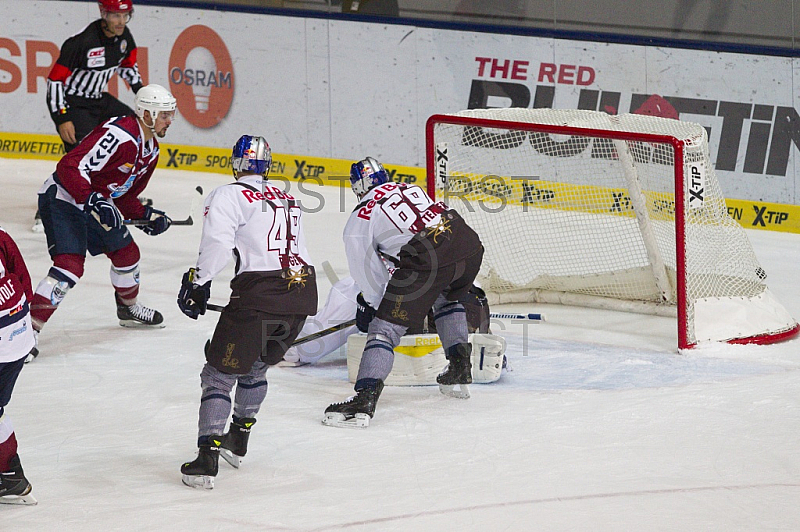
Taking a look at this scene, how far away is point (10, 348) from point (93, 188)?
1.81 m

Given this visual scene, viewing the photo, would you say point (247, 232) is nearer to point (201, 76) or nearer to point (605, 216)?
point (605, 216)

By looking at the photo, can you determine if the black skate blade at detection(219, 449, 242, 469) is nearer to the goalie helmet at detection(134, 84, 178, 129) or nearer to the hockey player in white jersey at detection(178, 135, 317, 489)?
the hockey player in white jersey at detection(178, 135, 317, 489)

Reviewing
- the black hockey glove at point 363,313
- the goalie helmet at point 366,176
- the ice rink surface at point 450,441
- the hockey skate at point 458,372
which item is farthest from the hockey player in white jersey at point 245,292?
the hockey skate at point 458,372

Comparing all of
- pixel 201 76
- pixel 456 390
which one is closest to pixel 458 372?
pixel 456 390

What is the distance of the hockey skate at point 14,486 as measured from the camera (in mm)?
3432

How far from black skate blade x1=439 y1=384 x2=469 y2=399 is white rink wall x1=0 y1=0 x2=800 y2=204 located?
11.3 feet

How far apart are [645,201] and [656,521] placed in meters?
2.56

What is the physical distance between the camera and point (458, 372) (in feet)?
14.5

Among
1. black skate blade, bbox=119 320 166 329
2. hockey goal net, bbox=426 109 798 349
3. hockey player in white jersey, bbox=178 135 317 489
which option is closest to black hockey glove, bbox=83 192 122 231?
black skate blade, bbox=119 320 166 329

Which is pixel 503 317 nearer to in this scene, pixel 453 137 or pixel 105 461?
pixel 453 137

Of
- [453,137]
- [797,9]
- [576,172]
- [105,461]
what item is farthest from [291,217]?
[797,9]

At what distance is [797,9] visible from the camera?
22.8 feet

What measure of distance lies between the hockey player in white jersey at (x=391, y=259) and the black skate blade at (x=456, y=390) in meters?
0.33

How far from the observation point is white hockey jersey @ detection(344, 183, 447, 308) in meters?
4.20
